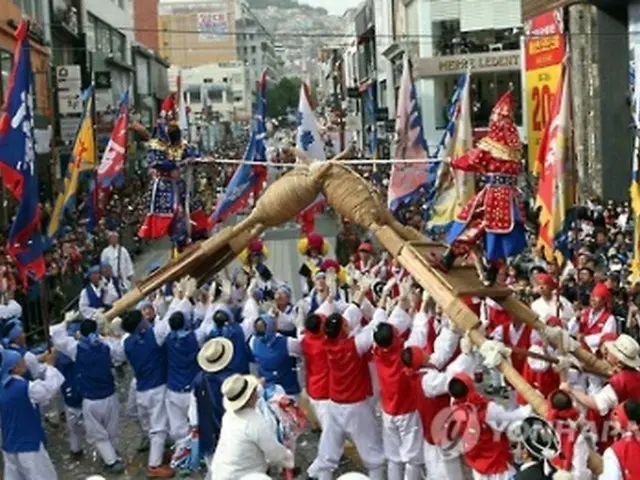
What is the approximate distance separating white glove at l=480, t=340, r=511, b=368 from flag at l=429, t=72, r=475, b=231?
581 cm

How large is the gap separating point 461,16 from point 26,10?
1572 centimetres

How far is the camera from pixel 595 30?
76.9ft

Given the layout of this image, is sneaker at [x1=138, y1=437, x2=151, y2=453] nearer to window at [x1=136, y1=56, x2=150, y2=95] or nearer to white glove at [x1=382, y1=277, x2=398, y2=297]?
white glove at [x1=382, y1=277, x2=398, y2=297]

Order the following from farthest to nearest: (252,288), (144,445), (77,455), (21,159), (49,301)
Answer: (49,301) < (252,288) < (144,445) < (21,159) < (77,455)

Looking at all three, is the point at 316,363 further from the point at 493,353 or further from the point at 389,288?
the point at 493,353

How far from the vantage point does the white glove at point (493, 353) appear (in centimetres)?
734

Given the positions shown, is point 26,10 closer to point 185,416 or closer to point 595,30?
point 595,30

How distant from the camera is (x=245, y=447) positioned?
266 inches

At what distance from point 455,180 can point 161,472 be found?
595 cm

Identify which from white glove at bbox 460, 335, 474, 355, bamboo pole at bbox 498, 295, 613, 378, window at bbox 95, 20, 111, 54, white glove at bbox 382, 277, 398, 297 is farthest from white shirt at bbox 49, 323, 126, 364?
window at bbox 95, 20, 111, 54

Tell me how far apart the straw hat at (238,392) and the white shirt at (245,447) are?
0.06 meters

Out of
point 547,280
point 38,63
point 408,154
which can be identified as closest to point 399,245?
point 547,280

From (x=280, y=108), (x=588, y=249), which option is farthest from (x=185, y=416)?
(x=280, y=108)

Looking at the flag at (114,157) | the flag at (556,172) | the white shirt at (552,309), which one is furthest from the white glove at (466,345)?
the flag at (114,157)
